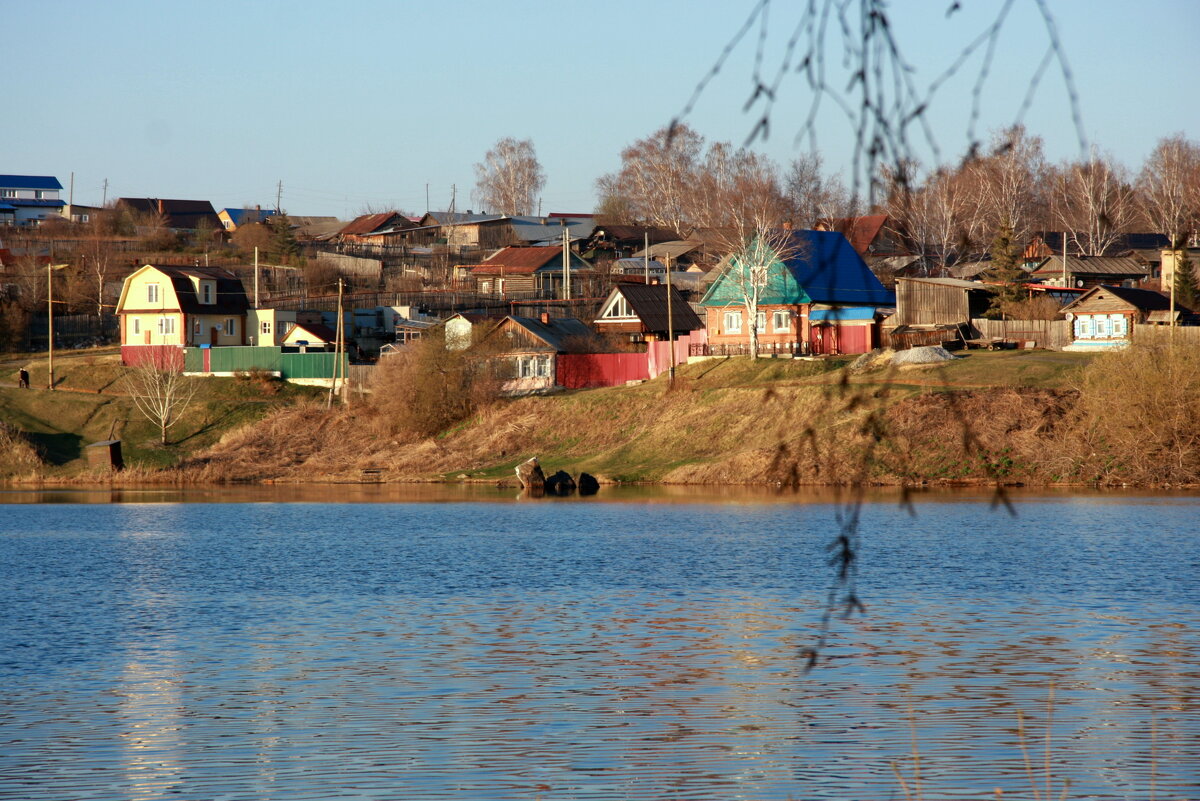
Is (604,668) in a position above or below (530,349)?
below

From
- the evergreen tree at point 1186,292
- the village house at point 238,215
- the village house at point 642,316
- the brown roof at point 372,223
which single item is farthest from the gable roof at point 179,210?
the evergreen tree at point 1186,292

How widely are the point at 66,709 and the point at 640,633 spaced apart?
34.5 feet

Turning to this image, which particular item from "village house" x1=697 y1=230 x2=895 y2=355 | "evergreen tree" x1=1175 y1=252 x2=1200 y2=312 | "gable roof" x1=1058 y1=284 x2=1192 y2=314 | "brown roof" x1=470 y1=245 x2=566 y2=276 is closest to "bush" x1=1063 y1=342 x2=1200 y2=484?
"village house" x1=697 y1=230 x2=895 y2=355

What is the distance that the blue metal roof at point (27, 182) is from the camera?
19362cm

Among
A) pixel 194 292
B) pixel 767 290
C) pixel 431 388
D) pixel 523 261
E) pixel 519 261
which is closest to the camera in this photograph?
pixel 431 388

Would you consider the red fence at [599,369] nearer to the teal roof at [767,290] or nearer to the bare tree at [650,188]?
the teal roof at [767,290]

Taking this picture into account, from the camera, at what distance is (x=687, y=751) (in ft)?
51.7

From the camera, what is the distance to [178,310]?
97.8 meters

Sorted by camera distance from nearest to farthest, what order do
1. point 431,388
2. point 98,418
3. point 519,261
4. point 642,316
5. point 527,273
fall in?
point 431,388 → point 98,418 → point 642,316 → point 527,273 → point 519,261

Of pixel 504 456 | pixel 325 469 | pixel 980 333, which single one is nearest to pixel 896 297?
pixel 980 333

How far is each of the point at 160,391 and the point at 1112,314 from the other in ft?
203

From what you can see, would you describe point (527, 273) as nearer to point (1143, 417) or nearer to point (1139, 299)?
point (1139, 299)

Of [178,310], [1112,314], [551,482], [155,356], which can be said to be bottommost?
[551,482]

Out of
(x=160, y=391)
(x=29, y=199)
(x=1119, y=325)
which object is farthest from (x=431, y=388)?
(x=29, y=199)
